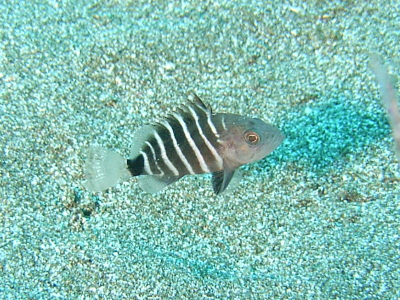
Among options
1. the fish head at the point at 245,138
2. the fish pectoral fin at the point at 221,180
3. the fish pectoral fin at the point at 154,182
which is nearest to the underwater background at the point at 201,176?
the fish pectoral fin at the point at 154,182

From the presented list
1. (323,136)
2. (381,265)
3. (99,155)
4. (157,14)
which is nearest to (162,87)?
(157,14)

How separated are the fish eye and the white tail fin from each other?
91cm

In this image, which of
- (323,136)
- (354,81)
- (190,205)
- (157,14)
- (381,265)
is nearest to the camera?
(381,265)

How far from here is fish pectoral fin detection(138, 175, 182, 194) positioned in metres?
2.62

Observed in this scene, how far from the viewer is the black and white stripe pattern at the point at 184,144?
93.5 inches

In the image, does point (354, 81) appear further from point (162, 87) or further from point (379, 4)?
point (162, 87)

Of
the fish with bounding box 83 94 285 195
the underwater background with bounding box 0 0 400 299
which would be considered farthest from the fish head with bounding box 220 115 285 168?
the underwater background with bounding box 0 0 400 299

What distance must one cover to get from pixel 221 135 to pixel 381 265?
Answer: 1.63 m

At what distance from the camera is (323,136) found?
3.58 metres

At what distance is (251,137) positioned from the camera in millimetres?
2449

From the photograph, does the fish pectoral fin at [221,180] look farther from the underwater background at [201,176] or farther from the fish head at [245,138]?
the underwater background at [201,176]

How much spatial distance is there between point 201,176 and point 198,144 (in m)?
1.20

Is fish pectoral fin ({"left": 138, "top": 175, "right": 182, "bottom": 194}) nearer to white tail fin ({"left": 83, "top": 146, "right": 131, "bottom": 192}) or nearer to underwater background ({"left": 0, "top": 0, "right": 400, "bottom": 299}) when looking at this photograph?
white tail fin ({"left": 83, "top": 146, "right": 131, "bottom": 192})

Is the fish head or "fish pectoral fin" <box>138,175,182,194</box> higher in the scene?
the fish head
